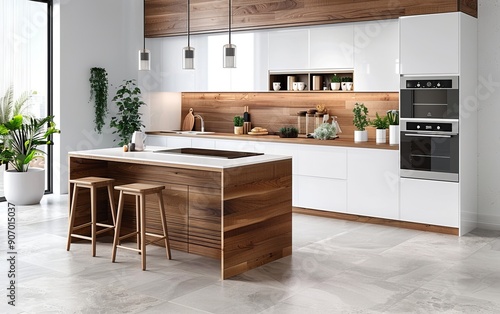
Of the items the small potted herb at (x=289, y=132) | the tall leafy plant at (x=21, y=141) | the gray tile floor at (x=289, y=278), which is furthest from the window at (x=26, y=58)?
the small potted herb at (x=289, y=132)

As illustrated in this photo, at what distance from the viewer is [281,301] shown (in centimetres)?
420

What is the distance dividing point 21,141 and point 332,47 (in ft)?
13.1

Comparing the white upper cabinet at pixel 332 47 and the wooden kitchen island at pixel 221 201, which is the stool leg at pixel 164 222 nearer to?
the wooden kitchen island at pixel 221 201

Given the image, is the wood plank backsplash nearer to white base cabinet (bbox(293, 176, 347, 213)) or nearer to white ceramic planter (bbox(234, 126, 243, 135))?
white ceramic planter (bbox(234, 126, 243, 135))

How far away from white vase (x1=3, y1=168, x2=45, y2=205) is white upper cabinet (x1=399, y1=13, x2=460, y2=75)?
460 cm

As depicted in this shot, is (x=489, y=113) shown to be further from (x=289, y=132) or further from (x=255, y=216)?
(x=255, y=216)

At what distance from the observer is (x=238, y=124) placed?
8492mm

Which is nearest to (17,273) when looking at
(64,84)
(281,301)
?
(281,301)

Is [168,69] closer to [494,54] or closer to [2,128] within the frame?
[2,128]

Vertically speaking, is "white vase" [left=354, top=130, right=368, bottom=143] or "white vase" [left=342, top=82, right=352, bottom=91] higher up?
"white vase" [left=342, top=82, right=352, bottom=91]

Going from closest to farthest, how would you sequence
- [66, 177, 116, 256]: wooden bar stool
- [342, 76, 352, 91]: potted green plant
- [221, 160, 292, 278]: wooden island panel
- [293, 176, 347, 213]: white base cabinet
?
1. [221, 160, 292, 278]: wooden island panel
2. [66, 177, 116, 256]: wooden bar stool
3. [293, 176, 347, 213]: white base cabinet
4. [342, 76, 352, 91]: potted green plant

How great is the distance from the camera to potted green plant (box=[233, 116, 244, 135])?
848 centimetres

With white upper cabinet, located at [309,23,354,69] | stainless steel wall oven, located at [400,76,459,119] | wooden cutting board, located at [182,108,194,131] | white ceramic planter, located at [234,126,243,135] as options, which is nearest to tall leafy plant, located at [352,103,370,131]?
white upper cabinet, located at [309,23,354,69]

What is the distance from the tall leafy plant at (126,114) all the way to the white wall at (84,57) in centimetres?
14
